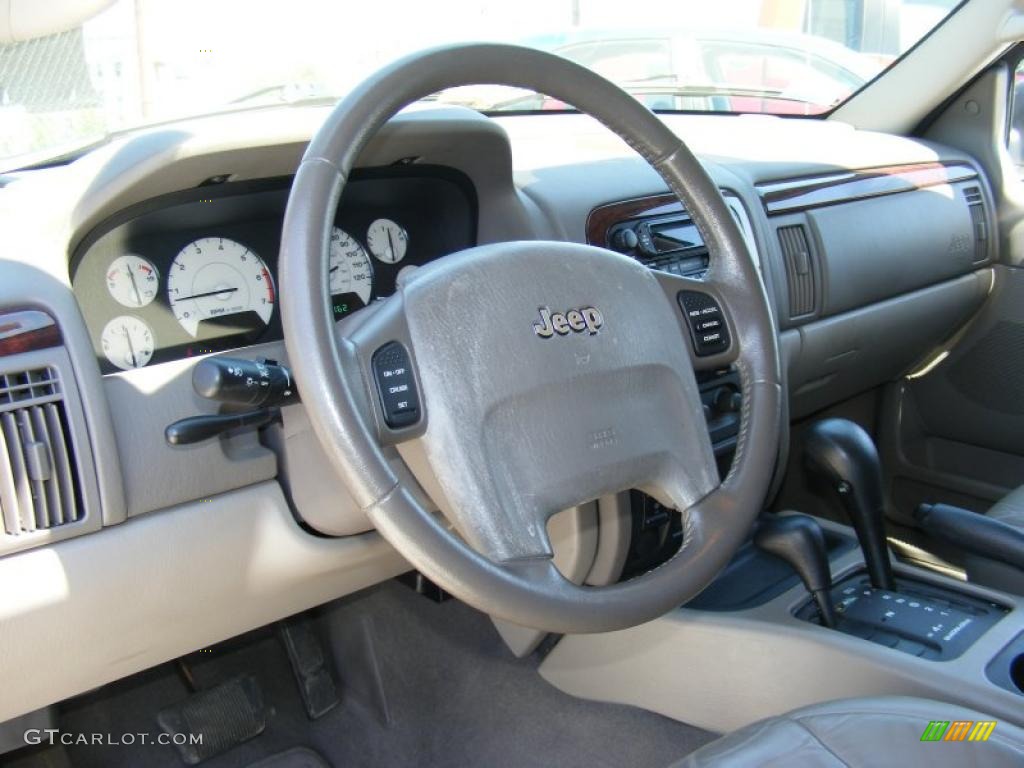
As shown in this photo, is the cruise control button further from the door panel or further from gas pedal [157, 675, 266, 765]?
the door panel

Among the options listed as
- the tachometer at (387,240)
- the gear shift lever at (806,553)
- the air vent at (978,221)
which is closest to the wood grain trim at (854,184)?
the air vent at (978,221)

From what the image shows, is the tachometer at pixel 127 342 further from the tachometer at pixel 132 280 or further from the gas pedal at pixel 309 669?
the gas pedal at pixel 309 669

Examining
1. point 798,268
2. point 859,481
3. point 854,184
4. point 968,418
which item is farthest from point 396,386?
point 968,418

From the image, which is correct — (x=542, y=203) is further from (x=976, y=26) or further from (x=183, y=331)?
(x=976, y=26)

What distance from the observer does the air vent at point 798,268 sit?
2.18 m

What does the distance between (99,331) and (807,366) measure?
1.52 meters

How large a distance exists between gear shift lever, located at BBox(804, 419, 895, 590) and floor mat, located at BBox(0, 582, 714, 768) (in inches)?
18.7

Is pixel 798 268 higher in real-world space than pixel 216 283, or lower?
lower

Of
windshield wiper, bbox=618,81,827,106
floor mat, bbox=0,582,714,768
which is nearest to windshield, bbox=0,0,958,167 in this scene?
windshield wiper, bbox=618,81,827,106

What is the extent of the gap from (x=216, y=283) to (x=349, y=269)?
0.69ft

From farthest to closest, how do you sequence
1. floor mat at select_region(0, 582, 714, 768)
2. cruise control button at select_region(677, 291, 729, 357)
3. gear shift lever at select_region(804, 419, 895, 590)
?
floor mat at select_region(0, 582, 714, 768) → gear shift lever at select_region(804, 419, 895, 590) → cruise control button at select_region(677, 291, 729, 357)

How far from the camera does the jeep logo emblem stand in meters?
1.18

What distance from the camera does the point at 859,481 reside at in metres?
1.70

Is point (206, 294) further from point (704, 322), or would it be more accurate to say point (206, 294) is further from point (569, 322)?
point (704, 322)
